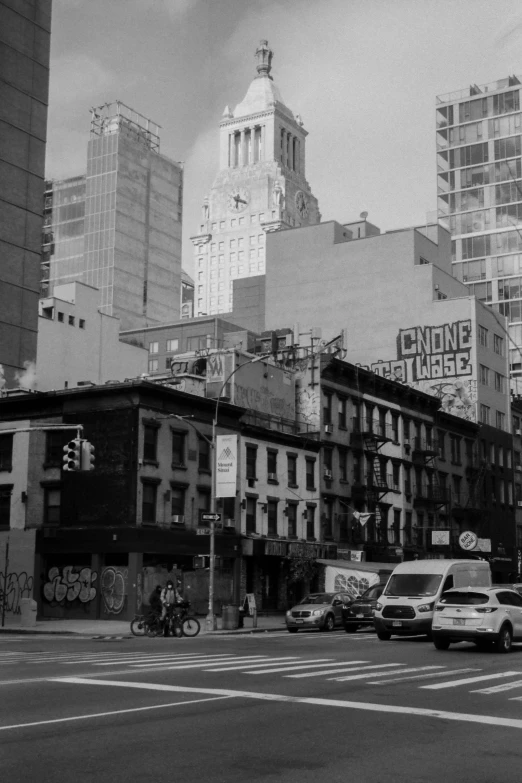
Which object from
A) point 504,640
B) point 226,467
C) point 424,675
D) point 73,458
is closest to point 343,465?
point 226,467

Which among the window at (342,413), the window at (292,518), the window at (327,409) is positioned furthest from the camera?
the window at (342,413)

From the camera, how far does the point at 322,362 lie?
202 feet

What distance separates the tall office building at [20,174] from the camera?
78.1 metres

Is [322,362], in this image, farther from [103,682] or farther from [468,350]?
[103,682]

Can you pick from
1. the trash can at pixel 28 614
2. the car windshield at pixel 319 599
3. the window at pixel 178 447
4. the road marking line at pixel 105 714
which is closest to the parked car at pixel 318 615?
the car windshield at pixel 319 599

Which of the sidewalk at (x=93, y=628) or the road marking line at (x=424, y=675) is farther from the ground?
the road marking line at (x=424, y=675)

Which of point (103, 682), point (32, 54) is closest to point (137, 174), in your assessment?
point (32, 54)


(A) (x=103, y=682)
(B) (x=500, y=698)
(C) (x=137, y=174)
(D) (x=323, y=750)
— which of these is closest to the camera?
(D) (x=323, y=750)

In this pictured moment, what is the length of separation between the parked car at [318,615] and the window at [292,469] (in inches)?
657

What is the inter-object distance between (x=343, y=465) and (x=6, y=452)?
21.9 meters

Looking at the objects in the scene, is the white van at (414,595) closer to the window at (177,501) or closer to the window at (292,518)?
the window at (177,501)

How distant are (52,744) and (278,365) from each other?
174ft

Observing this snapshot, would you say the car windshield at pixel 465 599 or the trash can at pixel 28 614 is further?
the trash can at pixel 28 614

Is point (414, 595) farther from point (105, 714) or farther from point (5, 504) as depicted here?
point (5, 504)
